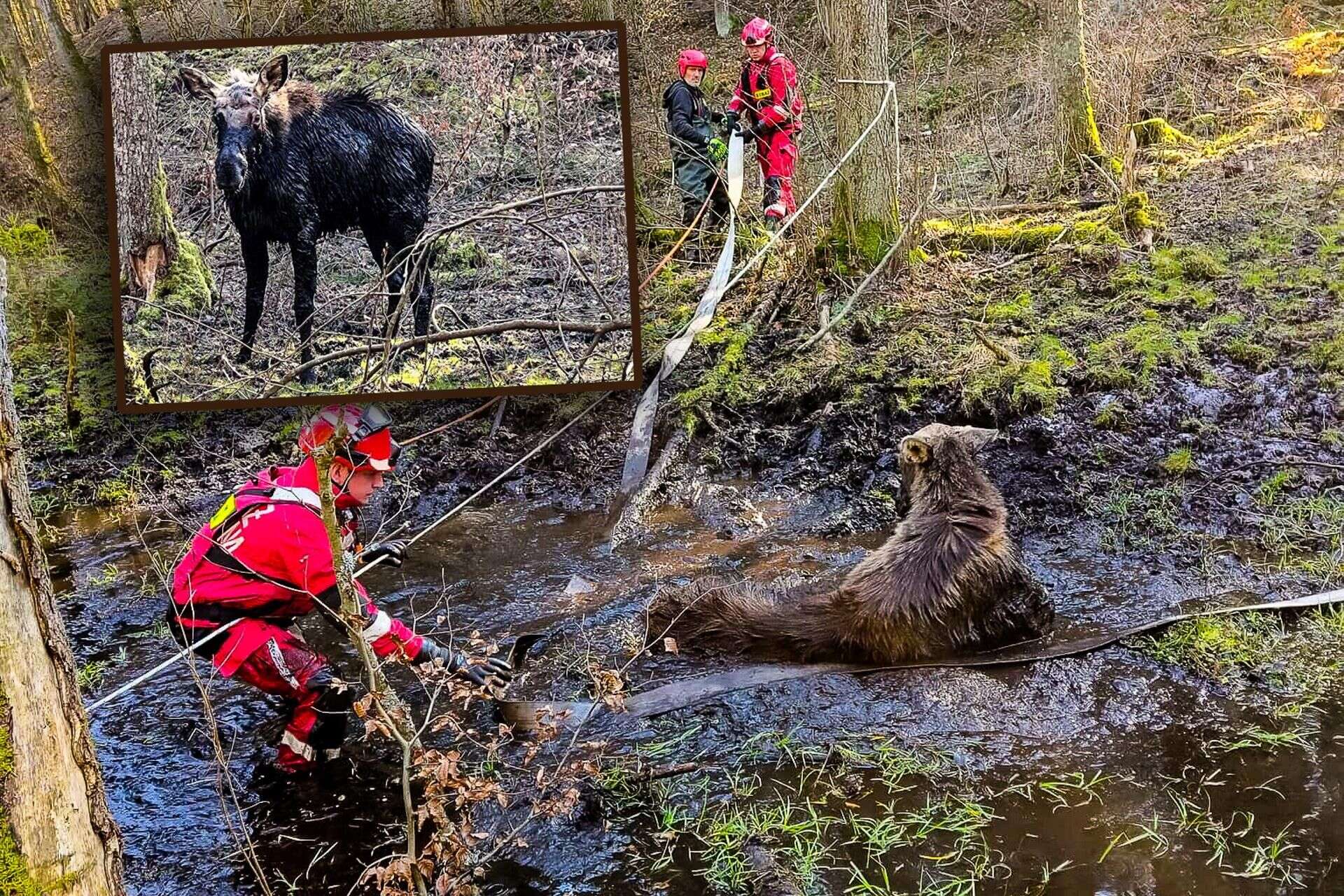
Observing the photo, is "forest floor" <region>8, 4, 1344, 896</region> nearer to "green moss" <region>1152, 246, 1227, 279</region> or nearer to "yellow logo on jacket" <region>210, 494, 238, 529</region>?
"green moss" <region>1152, 246, 1227, 279</region>

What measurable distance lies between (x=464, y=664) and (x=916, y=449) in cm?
220

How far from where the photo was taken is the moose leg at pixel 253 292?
10.1ft

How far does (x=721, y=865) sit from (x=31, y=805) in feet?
6.51

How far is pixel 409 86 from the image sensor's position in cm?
301

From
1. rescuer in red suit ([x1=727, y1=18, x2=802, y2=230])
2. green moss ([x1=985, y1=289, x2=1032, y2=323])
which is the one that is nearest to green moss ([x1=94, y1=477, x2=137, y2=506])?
rescuer in red suit ([x1=727, y1=18, x2=802, y2=230])

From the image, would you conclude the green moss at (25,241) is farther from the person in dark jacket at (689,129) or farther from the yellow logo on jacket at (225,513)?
the person in dark jacket at (689,129)

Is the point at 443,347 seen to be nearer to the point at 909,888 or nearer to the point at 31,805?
the point at 31,805

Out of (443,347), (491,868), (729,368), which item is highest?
(443,347)

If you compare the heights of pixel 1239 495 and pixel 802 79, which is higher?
pixel 802 79

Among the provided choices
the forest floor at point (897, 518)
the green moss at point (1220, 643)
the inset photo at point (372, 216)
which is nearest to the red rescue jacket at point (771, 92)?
the forest floor at point (897, 518)

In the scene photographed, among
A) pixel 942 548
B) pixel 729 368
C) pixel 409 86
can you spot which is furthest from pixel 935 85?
pixel 409 86

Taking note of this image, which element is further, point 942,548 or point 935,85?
point 935,85

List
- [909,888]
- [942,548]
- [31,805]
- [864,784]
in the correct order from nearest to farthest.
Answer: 1. [31,805]
2. [909,888]
3. [864,784]
4. [942,548]

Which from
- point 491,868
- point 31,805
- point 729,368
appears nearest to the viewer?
point 31,805
